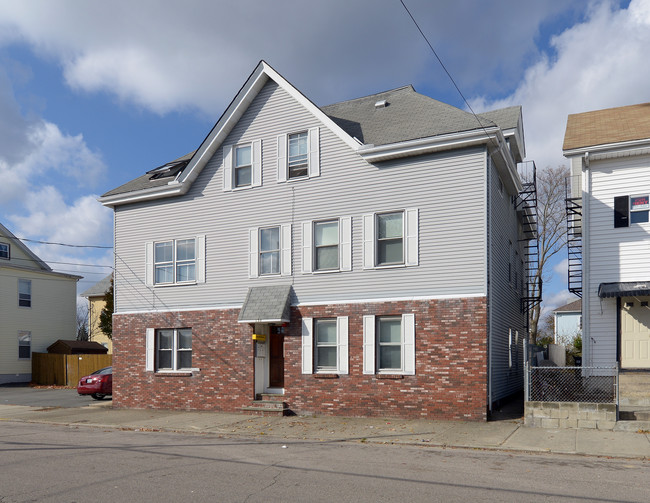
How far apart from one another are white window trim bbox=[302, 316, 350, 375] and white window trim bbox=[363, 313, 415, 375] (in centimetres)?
Answer: 56

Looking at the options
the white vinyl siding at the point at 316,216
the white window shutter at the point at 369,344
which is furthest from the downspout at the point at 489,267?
the white window shutter at the point at 369,344

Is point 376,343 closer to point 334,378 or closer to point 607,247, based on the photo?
point 334,378

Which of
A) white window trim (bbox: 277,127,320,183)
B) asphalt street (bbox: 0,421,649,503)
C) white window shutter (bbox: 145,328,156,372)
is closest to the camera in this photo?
asphalt street (bbox: 0,421,649,503)

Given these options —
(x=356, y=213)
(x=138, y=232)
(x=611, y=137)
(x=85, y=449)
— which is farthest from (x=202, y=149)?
(x=611, y=137)

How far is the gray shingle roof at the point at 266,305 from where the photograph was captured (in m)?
17.4

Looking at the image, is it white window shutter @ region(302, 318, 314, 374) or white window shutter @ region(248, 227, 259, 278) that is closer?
white window shutter @ region(302, 318, 314, 374)

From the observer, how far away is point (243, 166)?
1916 cm

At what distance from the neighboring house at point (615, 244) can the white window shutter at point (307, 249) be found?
7706mm

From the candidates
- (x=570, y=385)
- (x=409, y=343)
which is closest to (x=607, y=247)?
(x=570, y=385)

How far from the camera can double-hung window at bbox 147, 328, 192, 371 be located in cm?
1969

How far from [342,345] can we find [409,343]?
76.0 inches

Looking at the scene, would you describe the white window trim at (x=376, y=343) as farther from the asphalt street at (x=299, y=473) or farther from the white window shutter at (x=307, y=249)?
the asphalt street at (x=299, y=473)

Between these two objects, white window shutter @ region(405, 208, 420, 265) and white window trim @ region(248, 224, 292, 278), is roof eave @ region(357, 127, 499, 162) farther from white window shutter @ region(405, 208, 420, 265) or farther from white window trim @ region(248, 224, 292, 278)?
white window trim @ region(248, 224, 292, 278)

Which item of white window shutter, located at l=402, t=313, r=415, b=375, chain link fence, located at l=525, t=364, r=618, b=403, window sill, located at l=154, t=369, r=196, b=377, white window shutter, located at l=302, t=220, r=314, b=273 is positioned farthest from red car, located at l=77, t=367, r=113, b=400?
chain link fence, located at l=525, t=364, r=618, b=403
